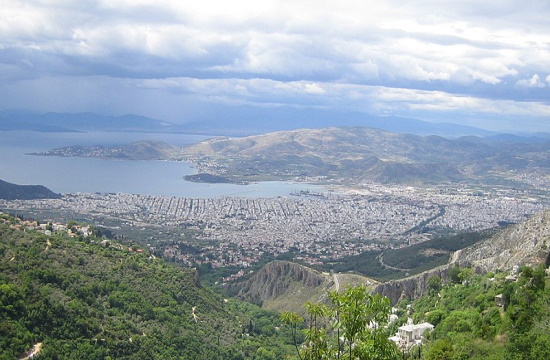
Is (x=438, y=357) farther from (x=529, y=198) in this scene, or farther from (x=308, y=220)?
(x=529, y=198)

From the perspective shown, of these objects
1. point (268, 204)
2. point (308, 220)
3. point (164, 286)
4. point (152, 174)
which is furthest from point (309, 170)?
point (164, 286)

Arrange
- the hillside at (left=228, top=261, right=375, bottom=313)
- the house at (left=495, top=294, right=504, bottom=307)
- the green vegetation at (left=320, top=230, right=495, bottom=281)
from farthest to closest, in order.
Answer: the green vegetation at (left=320, top=230, right=495, bottom=281), the hillside at (left=228, top=261, right=375, bottom=313), the house at (left=495, top=294, right=504, bottom=307)

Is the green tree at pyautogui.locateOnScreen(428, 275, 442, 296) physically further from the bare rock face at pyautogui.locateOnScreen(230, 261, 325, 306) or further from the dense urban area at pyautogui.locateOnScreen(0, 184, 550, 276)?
the dense urban area at pyautogui.locateOnScreen(0, 184, 550, 276)

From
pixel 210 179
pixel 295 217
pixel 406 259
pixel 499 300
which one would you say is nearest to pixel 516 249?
pixel 499 300

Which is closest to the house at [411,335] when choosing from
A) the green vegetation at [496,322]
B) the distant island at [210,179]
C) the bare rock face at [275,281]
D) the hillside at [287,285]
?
the green vegetation at [496,322]

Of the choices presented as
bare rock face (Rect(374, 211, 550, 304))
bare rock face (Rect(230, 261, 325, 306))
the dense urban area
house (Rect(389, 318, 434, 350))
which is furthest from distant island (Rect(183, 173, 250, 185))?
house (Rect(389, 318, 434, 350))

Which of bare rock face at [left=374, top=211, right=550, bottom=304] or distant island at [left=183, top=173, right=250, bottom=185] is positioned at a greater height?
distant island at [left=183, top=173, right=250, bottom=185]
